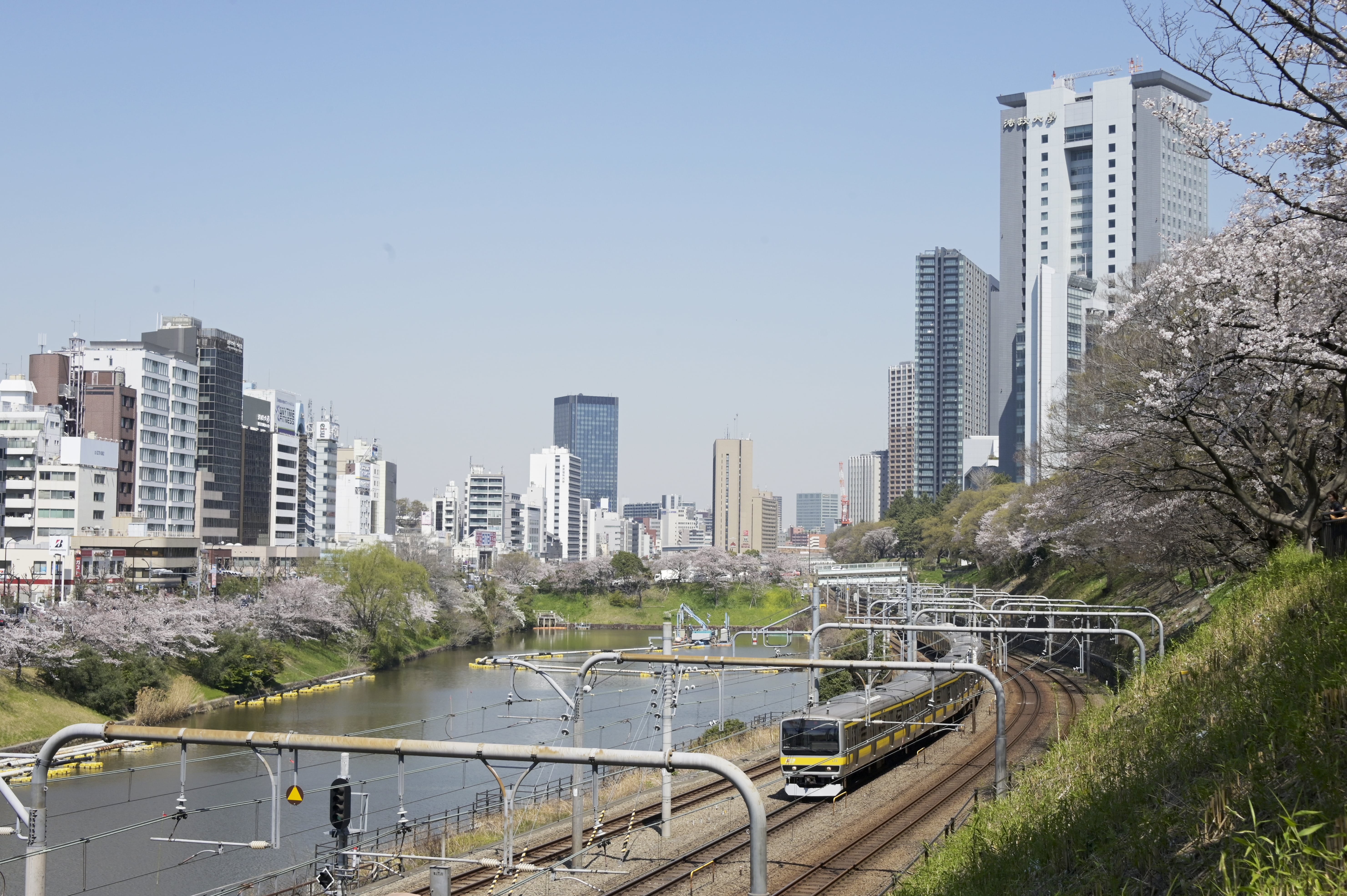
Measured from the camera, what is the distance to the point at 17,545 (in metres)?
60.8

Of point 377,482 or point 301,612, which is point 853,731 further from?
point 377,482

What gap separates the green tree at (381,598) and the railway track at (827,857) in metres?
42.0

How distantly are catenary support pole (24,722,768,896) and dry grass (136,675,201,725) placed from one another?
114ft

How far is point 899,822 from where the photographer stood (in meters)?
20.3

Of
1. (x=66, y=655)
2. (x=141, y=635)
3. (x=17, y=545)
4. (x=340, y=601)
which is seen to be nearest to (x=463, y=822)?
(x=66, y=655)

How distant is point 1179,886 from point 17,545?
219ft

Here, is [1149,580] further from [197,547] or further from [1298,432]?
[197,547]

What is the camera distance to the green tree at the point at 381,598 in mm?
62188

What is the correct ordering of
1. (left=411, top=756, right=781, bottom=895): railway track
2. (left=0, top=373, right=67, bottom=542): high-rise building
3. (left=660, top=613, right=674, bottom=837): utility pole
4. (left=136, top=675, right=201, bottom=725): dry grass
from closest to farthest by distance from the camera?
1. (left=411, top=756, right=781, bottom=895): railway track
2. (left=660, top=613, right=674, bottom=837): utility pole
3. (left=136, top=675, right=201, bottom=725): dry grass
4. (left=0, top=373, right=67, bottom=542): high-rise building

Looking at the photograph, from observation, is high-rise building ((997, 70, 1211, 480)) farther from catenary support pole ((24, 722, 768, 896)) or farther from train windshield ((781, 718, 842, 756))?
catenary support pole ((24, 722, 768, 896))

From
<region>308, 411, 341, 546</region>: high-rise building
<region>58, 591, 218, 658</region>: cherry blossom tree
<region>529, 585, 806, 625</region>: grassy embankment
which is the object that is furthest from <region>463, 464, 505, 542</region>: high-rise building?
<region>58, 591, 218, 658</region>: cherry blossom tree

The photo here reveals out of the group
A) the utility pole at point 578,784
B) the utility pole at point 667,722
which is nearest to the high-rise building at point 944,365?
the utility pole at point 667,722

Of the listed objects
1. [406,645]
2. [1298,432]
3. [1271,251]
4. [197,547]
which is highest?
[1271,251]

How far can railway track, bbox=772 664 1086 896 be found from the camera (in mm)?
16562
